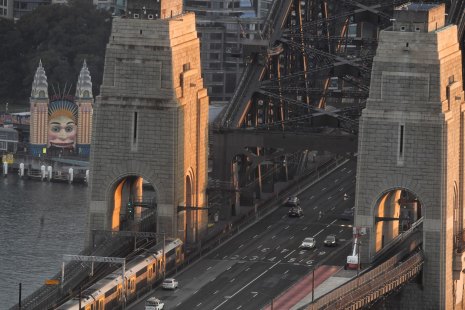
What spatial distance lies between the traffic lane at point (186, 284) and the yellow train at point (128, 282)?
87 centimetres

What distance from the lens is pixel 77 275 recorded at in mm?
191125

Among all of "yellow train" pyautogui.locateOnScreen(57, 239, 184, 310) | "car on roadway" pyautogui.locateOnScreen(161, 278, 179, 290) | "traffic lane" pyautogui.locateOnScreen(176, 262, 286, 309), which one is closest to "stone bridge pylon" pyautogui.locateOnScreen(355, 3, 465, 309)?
"traffic lane" pyautogui.locateOnScreen(176, 262, 286, 309)

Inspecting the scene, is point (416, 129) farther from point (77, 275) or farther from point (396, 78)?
point (77, 275)

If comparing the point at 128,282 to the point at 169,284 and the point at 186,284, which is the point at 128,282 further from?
the point at 186,284

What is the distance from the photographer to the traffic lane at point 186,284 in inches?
7485

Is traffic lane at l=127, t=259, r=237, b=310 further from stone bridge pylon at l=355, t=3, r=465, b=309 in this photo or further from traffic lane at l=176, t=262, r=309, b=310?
stone bridge pylon at l=355, t=3, r=465, b=309

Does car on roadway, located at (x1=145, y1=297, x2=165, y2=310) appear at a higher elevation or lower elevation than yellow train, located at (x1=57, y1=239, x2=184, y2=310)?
lower

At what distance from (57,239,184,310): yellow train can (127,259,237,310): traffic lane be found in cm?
87

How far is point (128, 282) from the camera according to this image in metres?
191

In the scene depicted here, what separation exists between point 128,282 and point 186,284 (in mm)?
5252

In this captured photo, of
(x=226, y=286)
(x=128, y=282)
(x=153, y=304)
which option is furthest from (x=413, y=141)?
(x=153, y=304)

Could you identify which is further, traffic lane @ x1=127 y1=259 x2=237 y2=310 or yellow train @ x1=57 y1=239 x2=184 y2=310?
traffic lane @ x1=127 y1=259 x2=237 y2=310

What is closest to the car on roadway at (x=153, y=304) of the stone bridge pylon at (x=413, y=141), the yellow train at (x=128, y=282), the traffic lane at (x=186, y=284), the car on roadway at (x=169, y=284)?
the traffic lane at (x=186, y=284)

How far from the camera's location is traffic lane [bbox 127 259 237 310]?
190125 millimetres
